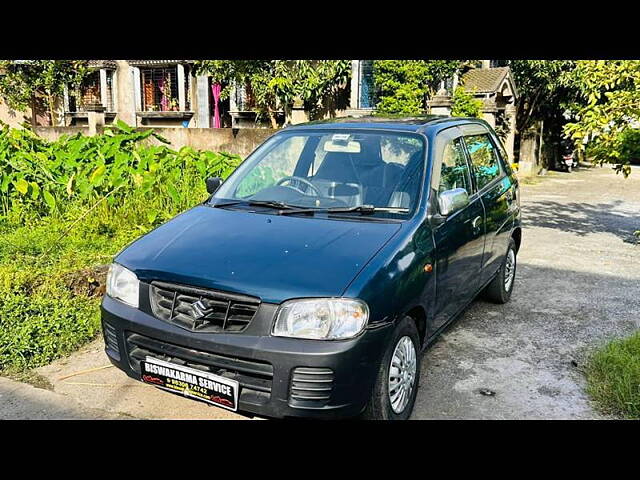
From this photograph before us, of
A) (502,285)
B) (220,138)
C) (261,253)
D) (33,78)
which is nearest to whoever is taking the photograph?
(261,253)

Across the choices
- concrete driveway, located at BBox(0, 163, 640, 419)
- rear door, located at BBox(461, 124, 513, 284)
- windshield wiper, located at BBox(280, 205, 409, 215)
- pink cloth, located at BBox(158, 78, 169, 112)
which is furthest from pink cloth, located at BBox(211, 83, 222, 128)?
windshield wiper, located at BBox(280, 205, 409, 215)

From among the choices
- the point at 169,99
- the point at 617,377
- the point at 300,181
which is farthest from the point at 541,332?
the point at 169,99

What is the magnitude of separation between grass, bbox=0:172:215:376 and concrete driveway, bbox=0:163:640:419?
0.73ft

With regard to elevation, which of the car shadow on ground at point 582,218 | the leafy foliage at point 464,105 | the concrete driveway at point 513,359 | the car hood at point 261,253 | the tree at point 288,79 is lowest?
the concrete driveway at point 513,359

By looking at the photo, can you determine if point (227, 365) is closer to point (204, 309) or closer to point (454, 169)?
point (204, 309)

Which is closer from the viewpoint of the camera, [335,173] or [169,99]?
[335,173]

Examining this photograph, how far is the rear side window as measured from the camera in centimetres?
470

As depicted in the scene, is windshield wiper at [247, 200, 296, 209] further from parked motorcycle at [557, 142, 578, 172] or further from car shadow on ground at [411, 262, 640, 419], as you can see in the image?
parked motorcycle at [557, 142, 578, 172]

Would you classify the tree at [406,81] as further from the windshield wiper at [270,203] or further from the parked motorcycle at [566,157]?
the windshield wiper at [270,203]

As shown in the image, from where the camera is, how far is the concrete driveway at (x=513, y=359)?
11.6 ft

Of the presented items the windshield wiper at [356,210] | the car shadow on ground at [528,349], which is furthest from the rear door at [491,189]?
the windshield wiper at [356,210]

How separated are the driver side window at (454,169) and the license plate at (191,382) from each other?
1.96 m

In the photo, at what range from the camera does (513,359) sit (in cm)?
432

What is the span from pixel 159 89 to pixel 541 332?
64.7 ft
